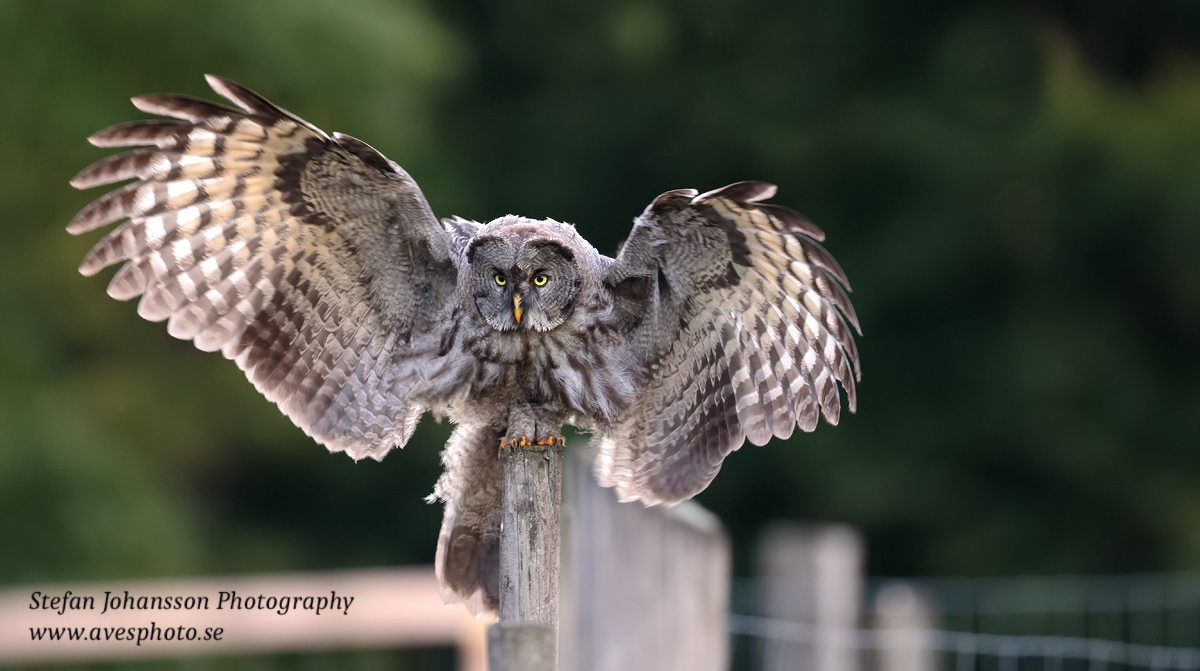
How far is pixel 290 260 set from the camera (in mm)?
2547

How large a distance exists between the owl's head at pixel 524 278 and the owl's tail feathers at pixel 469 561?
405mm

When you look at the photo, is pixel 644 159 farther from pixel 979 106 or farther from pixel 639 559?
pixel 639 559

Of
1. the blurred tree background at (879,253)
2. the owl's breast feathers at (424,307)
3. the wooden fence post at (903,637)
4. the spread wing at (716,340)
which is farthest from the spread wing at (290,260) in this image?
the blurred tree background at (879,253)

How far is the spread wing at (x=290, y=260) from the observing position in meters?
2.42

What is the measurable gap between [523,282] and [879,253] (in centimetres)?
653

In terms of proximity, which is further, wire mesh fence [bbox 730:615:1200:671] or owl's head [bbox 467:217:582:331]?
wire mesh fence [bbox 730:615:1200:671]

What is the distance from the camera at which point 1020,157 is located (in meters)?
8.56

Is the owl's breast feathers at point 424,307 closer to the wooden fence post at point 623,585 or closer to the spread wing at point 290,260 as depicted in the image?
the spread wing at point 290,260

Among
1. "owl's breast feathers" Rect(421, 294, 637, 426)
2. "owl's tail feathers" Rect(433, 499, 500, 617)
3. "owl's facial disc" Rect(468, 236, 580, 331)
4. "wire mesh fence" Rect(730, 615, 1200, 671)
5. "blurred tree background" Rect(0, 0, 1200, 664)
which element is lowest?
"wire mesh fence" Rect(730, 615, 1200, 671)

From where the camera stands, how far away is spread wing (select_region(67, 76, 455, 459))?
7.93 ft

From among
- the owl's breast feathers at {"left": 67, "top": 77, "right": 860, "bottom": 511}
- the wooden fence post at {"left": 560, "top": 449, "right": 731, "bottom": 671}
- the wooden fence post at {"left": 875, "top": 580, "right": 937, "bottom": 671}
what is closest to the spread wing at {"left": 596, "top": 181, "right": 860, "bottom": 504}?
the owl's breast feathers at {"left": 67, "top": 77, "right": 860, "bottom": 511}

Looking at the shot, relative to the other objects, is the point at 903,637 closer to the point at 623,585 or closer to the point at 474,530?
the point at 623,585

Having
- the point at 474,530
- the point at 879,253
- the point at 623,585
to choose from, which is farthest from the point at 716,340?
the point at 879,253

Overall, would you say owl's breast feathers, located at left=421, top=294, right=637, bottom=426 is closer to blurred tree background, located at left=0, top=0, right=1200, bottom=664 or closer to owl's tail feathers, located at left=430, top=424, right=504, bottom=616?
owl's tail feathers, located at left=430, top=424, right=504, bottom=616
